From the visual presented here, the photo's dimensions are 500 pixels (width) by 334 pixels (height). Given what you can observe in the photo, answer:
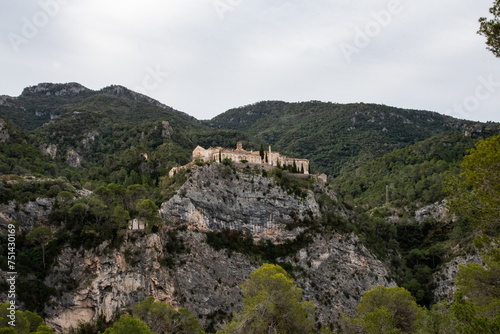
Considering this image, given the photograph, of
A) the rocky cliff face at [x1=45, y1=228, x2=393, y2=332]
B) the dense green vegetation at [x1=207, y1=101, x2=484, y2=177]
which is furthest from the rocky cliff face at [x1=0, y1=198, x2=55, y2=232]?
the dense green vegetation at [x1=207, y1=101, x2=484, y2=177]

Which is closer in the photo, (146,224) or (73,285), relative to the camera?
(73,285)

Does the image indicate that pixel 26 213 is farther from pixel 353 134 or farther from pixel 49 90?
pixel 49 90

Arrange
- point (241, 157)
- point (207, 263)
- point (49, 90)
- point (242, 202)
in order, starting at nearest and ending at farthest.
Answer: point (207, 263), point (242, 202), point (241, 157), point (49, 90)

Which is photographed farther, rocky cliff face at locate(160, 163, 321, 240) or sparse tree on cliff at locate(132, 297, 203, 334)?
rocky cliff face at locate(160, 163, 321, 240)

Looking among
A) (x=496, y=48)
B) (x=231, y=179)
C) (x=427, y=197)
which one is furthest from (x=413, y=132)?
(x=496, y=48)

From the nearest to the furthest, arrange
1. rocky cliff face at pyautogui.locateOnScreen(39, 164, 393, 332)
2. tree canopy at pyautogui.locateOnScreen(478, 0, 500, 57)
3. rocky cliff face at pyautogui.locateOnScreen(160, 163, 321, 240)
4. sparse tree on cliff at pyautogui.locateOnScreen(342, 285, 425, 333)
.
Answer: tree canopy at pyautogui.locateOnScreen(478, 0, 500, 57), sparse tree on cliff at pyautogui.locateOnScreen(342, 285, 425, 333), rocky cliff face at pyautogui.locateOnScreen(39, 164, 393, 332), rocky cliff face at pyautogui.locateOnScreen(160, 163, 321, 240)

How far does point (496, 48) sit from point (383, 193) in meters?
92.9

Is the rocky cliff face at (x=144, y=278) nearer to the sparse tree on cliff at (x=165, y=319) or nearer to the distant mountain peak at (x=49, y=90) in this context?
the sparse tree on cliff at (x=165, y=319)

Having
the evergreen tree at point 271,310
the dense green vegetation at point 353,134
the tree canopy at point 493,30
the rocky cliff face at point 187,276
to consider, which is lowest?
the rocky cliff face at point 187,276

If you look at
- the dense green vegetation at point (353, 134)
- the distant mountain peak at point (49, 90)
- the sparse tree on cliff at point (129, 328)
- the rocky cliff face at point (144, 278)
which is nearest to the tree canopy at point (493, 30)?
the sparse tree on cliff at point (129, 328)

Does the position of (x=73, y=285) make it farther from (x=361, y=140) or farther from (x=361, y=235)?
(x=361, y=140)

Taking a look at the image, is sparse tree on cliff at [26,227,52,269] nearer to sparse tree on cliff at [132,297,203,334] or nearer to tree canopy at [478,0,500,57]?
sparse tree on cliff at [132,297,203,334]

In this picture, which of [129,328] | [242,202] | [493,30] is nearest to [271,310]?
[129,328]

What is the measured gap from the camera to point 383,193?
103625 millimetres
